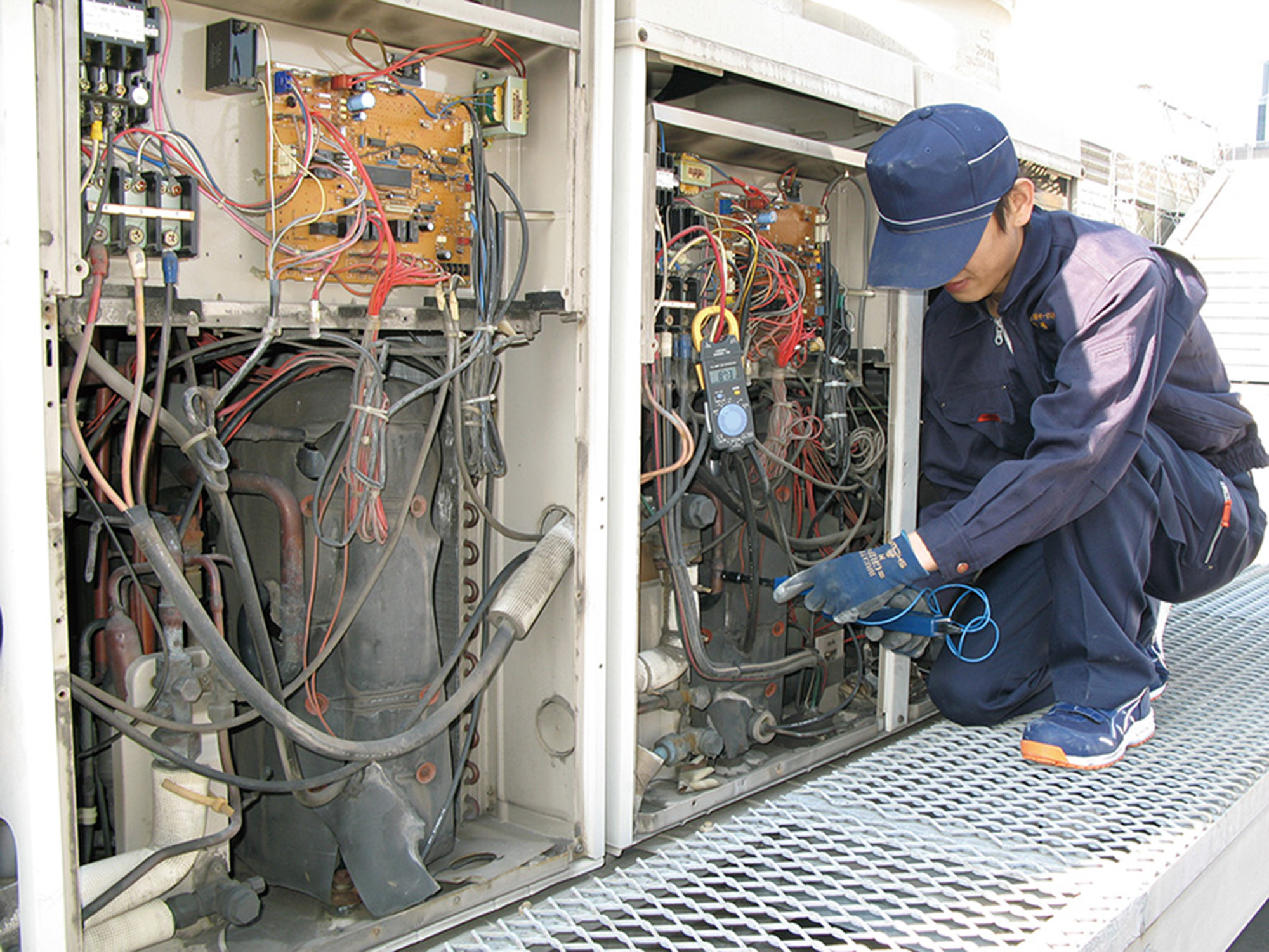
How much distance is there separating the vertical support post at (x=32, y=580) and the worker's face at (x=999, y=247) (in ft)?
5.06

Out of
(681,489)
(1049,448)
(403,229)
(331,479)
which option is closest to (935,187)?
(1049,448)

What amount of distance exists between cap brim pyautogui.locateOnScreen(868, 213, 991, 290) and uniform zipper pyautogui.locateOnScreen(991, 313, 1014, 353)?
24cm

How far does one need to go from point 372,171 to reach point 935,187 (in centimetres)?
99

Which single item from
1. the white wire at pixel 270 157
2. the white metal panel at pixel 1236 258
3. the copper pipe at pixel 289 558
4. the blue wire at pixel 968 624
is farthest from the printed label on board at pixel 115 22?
the white metal panel at pixel 1236 258

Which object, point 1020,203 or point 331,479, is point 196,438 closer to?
point 331,479

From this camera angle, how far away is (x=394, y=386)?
1.79 meters

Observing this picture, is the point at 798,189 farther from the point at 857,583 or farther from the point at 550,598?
the point at 550,598

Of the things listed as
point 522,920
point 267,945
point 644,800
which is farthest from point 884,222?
point 267,945

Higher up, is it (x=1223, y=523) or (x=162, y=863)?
(x=1223, y=523)

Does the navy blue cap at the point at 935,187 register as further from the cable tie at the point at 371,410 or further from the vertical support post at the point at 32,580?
the vertical support post at the point at 32,580

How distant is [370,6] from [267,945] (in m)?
1.35

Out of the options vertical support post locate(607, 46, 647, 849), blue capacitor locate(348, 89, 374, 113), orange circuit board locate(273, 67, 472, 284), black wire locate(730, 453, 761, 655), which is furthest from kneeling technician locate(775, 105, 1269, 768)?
blue capacitor locate(348, 89, 374, 113)

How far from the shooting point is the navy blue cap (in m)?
1.98

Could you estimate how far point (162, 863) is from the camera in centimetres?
152
